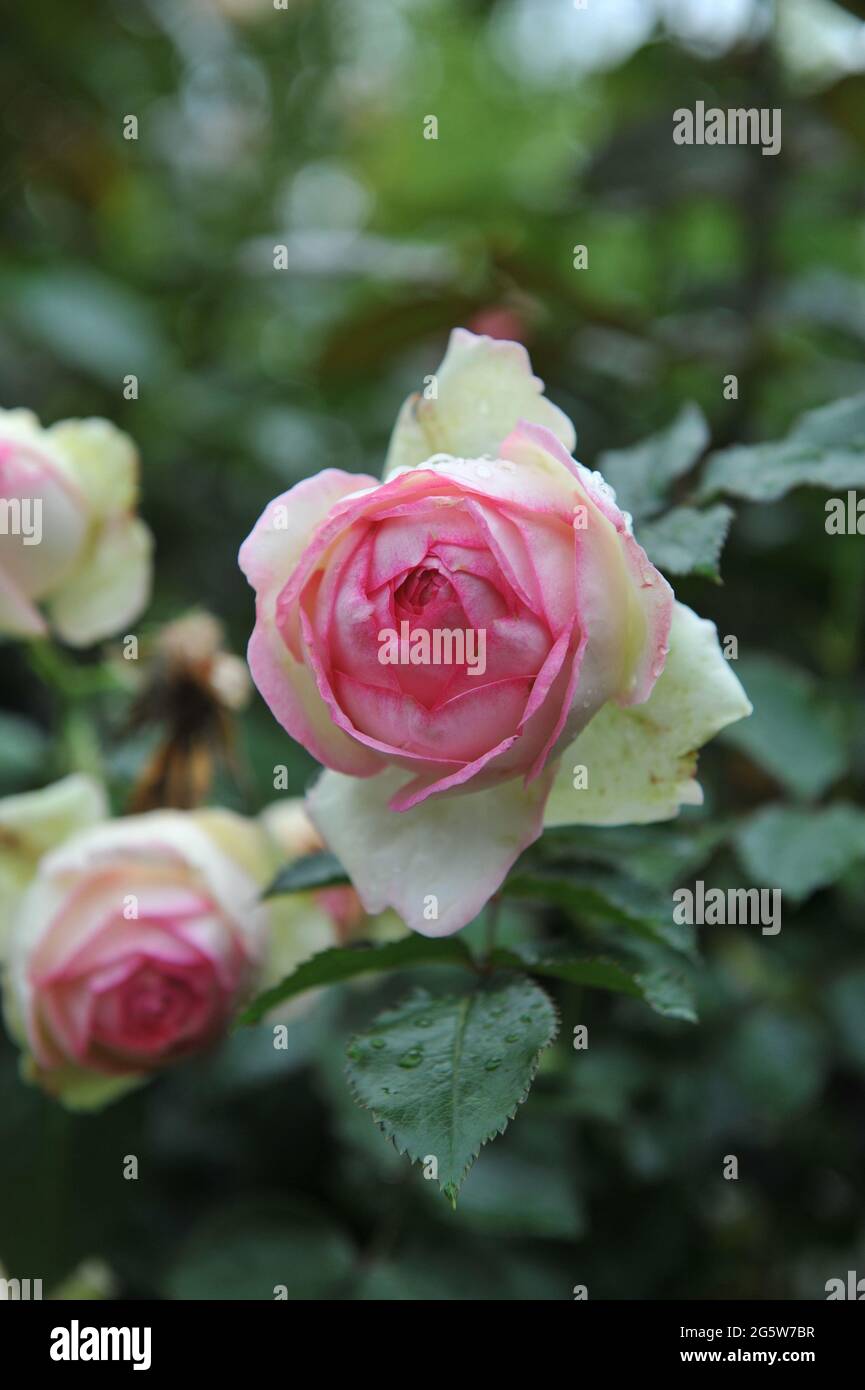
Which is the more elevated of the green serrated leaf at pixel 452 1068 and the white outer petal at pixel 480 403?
the white outer petal at pixel 480 403

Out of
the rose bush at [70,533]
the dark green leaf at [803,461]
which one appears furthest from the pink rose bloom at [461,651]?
the rose bush at [70,533]

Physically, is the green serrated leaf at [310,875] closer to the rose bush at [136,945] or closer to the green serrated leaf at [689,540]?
the rose bush at [136,945]

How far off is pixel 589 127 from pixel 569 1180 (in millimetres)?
1485

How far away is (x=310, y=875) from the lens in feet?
1.91

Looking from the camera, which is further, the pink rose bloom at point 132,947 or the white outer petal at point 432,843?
the pink rose bloom at point 132,947

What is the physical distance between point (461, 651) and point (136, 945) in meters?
0.31

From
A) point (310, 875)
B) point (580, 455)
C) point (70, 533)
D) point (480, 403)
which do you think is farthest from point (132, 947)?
point (580, 455)

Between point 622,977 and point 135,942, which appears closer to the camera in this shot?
point 622,977

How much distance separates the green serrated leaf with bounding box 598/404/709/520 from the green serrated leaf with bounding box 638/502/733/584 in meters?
0.02

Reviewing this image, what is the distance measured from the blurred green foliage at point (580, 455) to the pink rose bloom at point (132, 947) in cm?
16

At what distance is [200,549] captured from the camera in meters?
1.24

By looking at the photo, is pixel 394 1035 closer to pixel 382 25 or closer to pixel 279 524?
pixel 279 524

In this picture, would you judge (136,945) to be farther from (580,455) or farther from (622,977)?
(580,455)

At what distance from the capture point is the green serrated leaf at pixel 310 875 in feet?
1.86
